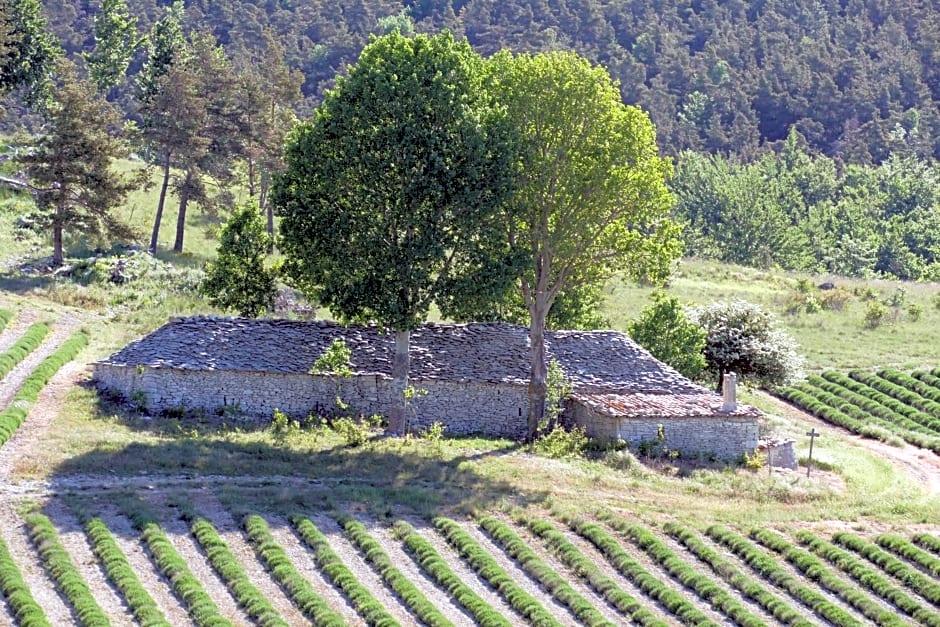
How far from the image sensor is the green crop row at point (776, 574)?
34.9 meters

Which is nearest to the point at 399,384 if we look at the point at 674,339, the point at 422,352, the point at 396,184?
the point at 422,352

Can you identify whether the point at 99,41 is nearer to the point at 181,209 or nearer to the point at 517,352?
the point at 181,209

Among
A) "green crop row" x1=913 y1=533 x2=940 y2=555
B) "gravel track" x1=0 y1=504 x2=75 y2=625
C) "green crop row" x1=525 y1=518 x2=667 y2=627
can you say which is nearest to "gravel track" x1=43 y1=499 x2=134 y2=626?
"gravel track" x1=0 y1=504 x2=75 y2=625

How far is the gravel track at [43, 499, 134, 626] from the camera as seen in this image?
3036 cm

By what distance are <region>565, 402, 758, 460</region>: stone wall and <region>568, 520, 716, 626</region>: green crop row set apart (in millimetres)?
9495

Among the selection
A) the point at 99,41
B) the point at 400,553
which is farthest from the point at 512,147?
the point at 99,41

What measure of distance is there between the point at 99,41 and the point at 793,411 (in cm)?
5501

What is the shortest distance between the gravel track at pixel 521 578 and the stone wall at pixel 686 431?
11297 mm

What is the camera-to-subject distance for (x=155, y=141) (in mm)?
72375

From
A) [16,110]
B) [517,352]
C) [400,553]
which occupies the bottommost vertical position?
[400,553]

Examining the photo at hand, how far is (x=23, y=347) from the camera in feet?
167

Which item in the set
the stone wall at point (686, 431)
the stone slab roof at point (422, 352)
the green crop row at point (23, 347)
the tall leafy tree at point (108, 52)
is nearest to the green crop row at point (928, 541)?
the stone wall at point (686, 431)

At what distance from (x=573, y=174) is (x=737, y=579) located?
17146mm

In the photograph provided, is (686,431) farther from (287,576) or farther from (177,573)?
(177,573)
